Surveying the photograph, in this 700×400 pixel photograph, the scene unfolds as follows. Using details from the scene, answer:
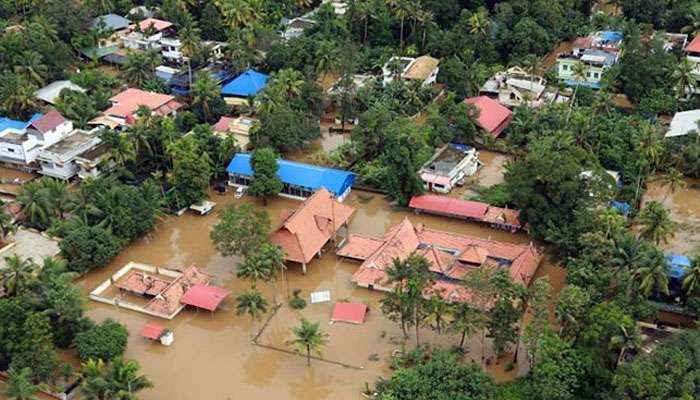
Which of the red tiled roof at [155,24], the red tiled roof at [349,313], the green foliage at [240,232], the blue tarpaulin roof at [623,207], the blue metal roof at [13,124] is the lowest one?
the red tiled roof at [349,313]

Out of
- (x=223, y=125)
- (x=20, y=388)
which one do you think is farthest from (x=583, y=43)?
(x=20, y=388)

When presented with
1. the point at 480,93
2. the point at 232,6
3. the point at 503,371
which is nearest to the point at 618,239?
the point at 503,371

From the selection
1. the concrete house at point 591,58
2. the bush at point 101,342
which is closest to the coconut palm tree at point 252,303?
the bush at point 101,342

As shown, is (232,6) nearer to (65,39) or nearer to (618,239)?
(65,39)

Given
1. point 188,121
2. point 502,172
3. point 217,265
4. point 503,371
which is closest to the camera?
point 503,371

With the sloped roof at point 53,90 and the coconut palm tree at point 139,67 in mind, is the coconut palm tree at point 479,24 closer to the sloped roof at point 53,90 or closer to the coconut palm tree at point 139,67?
the coconut palm tree at point 139,67

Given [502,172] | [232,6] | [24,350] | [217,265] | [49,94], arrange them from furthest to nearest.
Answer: [232,6] → [49,94] → [502,172] → [217,265] → [24,350]

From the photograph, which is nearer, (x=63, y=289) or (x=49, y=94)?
(x=63, y=289)
